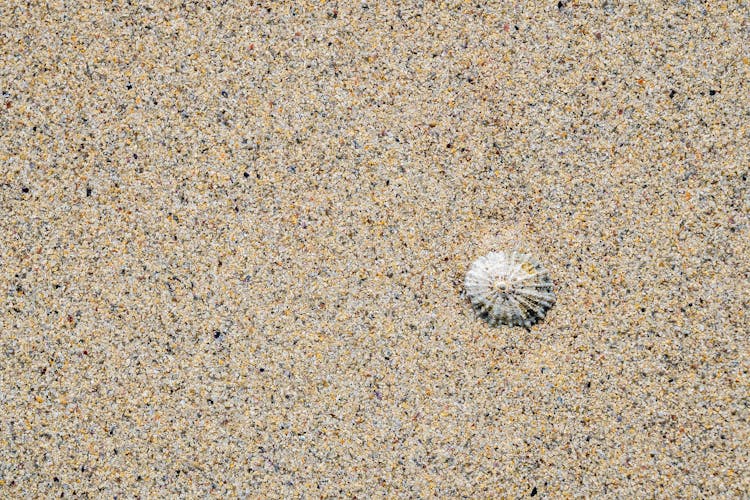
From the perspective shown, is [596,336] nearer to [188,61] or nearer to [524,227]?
[524,227]

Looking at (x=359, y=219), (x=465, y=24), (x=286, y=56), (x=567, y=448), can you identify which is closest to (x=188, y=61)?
(x=286, y=56)

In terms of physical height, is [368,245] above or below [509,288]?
below

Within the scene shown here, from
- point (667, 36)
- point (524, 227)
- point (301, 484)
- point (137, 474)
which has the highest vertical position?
point (667, 36)
